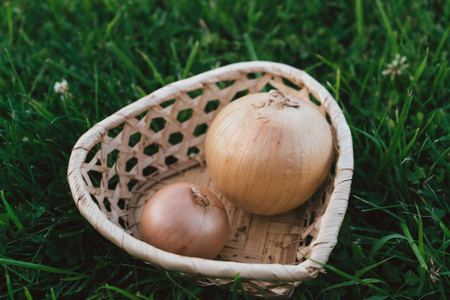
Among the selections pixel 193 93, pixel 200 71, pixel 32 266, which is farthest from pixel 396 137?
pixel 32 266

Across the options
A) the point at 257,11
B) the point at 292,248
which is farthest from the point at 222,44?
the point at 292,248

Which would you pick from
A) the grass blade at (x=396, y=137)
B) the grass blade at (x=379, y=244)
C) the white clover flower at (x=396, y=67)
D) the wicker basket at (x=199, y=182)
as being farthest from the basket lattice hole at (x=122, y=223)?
the white clover flower at (x=396, y=67)

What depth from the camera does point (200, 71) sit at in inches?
73.7

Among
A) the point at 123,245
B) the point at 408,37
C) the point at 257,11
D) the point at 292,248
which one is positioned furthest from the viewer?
the point at 257,11

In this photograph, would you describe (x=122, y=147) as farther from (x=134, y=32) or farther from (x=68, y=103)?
(x=134, y=32)

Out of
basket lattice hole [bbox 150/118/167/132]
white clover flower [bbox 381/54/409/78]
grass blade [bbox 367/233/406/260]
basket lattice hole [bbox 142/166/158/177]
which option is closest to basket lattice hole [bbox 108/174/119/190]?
basket lattice hole [bbox 142/166/158/177]

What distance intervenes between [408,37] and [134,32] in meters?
1.26

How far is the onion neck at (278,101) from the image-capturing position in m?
1.21

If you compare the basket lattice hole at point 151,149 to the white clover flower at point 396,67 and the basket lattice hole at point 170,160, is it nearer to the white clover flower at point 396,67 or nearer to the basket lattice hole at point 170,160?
the basket lattice hole at point 170,160

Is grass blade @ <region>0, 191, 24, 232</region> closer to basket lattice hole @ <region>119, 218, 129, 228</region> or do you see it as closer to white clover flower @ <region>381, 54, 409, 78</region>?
basket lattice hole @ <region>119, 218, 129, 228</region>

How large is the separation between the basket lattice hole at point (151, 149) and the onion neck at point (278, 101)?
1.72 ft

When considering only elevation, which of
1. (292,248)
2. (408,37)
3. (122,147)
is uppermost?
(122,147)

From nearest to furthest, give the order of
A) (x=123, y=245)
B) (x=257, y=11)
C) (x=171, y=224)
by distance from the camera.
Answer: (x=123, y=245)
(x=171, y=224)
(x=257, y=11)

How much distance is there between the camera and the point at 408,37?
6.37 ft
